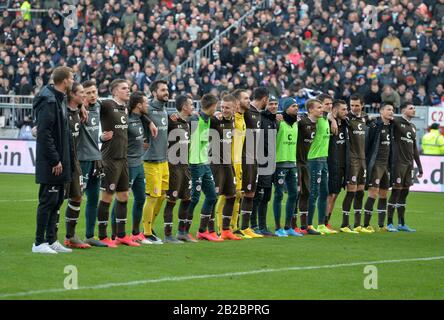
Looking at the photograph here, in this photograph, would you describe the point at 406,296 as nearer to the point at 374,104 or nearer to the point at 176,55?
the point at 374,104

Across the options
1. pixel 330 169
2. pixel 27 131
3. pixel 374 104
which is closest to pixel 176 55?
pixel 27 131

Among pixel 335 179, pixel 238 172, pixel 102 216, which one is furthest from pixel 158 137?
pixel 335 179

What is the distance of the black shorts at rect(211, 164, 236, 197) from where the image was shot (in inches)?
645

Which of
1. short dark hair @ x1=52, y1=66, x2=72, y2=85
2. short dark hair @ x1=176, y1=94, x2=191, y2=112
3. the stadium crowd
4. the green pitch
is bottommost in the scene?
the green pitch

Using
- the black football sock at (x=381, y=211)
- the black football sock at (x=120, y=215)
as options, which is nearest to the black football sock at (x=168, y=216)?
the black football sock at (x=120, y=215)

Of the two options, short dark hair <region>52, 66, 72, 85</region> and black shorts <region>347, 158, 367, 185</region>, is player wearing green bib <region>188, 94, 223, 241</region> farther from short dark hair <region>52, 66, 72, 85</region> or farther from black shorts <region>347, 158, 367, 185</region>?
black shorts <region>347, 158, 367, 185</region>

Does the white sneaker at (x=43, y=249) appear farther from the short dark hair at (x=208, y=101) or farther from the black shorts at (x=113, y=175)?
the short dark hair at (x=208, y=101)

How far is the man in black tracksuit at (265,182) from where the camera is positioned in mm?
17266

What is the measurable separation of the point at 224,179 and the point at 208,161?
0.42 m

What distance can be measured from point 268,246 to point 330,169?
326 centimetres

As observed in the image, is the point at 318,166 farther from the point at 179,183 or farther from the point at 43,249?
the point at 43,249

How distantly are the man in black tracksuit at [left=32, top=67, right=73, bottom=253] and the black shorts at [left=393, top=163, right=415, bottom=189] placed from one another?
7.69 metres

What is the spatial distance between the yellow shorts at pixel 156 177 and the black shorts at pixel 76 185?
142 centimetres

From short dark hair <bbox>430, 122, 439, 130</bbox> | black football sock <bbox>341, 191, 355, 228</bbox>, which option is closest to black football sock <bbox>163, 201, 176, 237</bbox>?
black football sock <bbox>341, 191, 355, 228</bbox>
